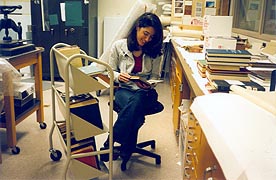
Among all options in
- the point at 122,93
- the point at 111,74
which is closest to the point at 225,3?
the point at 122,93

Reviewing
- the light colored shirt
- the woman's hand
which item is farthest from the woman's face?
the woman's hand

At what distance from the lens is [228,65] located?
4.86 ft

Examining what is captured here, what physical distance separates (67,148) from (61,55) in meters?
0.58

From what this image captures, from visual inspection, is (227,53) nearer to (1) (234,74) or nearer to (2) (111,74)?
(1) (234,74)

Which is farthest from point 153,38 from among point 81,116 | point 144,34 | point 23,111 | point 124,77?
point 23,111

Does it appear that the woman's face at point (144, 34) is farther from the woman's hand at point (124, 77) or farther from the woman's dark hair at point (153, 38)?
the woman's hand at point (124, 77)

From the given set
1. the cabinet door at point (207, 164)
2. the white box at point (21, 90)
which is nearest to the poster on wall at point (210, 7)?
the white box at point (21, 90)

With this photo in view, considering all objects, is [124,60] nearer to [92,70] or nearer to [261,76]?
[92,70]

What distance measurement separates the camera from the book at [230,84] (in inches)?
49.9

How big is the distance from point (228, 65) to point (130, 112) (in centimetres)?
81

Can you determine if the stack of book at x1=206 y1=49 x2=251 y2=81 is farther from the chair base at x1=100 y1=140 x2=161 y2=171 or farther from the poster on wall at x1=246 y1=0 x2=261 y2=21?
the poster on wall at x1=246 y1=0 x2=261 y2=21

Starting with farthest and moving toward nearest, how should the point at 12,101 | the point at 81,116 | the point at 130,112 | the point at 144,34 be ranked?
the point at 12,101 → the point at 144,34 → the point at 130,112 → the point at 81,116

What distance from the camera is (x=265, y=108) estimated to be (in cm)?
99

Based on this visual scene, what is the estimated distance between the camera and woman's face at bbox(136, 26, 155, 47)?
2.25 m
